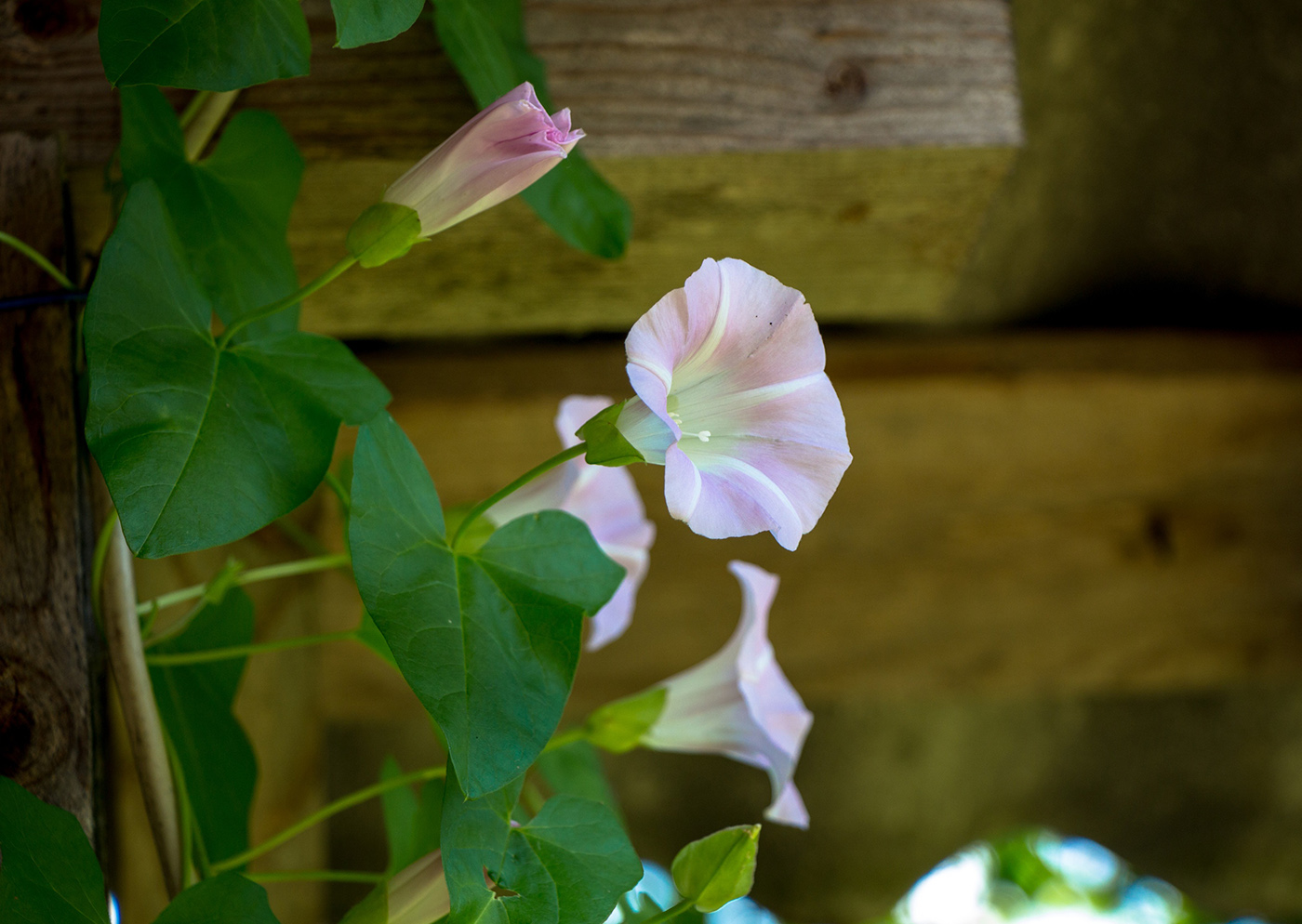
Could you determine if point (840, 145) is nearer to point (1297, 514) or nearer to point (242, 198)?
point (242, 198)

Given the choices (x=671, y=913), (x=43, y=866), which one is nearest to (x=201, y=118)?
(x=43, y=866)

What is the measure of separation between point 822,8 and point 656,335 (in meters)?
0.40

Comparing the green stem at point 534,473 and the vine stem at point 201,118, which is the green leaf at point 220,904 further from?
the vine stem at point 201,118

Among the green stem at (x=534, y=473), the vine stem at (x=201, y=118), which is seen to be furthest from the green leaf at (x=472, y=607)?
the vine stem at (x=201, y=118)

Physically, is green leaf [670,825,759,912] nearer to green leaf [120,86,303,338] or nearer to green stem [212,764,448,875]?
green stem [212,764,448,875]

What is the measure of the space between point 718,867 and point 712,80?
0.48 m

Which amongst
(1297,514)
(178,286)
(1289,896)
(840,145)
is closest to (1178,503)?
(1297,514)

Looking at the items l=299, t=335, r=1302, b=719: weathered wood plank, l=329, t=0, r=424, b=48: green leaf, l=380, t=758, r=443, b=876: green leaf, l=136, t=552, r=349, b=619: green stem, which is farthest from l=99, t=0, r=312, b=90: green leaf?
l=299, t=335, r=1302, b=719: weathered wood plank

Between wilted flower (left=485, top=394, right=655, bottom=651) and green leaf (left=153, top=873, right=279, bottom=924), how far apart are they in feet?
0.70

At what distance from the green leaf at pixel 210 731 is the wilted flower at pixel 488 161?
11.0 inches

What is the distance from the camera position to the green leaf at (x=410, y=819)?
59 cm

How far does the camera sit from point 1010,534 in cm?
104

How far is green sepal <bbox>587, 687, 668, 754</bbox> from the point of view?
616 mm

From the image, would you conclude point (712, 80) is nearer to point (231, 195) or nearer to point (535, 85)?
point (535, 85)
